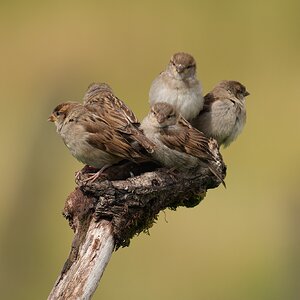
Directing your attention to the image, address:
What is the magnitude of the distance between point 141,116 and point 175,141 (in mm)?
5194

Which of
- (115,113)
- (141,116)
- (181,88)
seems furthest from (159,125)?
(141,116)

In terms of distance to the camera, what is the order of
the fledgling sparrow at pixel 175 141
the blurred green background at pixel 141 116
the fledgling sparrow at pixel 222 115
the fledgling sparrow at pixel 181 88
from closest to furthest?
the fledgling sparrow at pixel 175 141
the fledgling sparrow at pixel 181 88
the fledgling sparrow at pixel 222 115
the blurred green background at pixel 141 116

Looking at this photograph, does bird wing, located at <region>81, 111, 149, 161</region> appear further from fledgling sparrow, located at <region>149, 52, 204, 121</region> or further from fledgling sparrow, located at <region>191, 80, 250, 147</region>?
fledgling sparrow, located at <region>191, 80, 250, 147</region>

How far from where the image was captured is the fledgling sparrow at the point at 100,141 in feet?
21.1

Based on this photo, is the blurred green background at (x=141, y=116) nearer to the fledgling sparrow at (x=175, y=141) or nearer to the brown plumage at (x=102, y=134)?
the fledgling sparrow at (x=175, y=141)

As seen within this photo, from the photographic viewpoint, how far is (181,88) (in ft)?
22.9

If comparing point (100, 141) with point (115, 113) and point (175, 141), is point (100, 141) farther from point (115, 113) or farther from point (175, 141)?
point (175, 141)

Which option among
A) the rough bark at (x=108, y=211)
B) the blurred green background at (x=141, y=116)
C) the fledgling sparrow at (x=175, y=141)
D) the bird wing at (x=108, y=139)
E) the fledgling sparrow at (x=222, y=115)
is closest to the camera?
the rough bark at (x=108, y=211)

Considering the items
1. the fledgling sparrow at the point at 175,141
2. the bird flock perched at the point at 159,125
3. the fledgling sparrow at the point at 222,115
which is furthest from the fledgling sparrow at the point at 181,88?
the fledgling sparrow at the point at 175,141

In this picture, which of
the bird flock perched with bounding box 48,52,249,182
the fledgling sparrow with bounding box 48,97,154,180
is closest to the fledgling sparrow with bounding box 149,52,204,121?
the bird flock perched with bounding box 48,52,249,182

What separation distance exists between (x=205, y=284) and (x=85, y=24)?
6125 mm

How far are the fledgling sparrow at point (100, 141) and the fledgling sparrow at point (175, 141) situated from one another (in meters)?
0.10

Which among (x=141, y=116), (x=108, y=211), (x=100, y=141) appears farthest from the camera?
(x=141, y=116)
